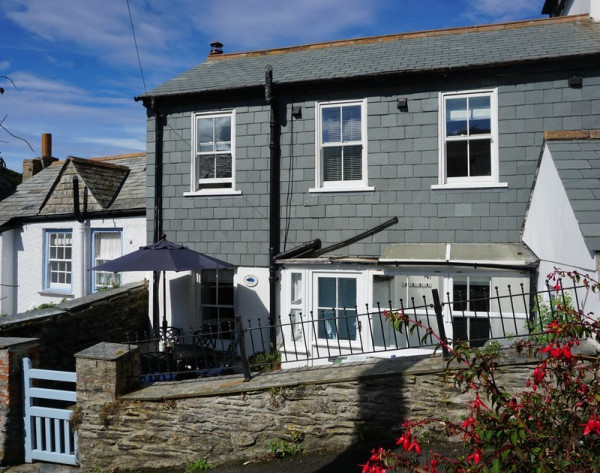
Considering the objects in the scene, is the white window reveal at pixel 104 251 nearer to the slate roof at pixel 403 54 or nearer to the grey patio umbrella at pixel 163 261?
the grey patio umbrella at pixel 163 261

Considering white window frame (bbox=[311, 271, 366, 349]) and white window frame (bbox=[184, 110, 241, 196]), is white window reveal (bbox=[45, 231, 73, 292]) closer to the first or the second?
white window frame (bbox=[184, 110, 241, 196])

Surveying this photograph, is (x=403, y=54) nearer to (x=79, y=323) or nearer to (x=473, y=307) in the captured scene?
(x=473, y=307)

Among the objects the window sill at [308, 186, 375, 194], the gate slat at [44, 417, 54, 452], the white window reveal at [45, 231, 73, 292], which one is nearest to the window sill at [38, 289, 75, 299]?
the white window reveal at [45, 231, 73, 292]

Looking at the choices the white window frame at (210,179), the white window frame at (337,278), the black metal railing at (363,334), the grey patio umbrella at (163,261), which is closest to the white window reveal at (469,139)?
the black metal railing at (363,334)

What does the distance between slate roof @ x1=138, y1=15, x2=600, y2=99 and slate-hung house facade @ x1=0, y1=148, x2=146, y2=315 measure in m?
3.57

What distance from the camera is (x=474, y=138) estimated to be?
9516 mm

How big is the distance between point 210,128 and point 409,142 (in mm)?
4239

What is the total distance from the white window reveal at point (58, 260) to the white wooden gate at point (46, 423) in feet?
23.7

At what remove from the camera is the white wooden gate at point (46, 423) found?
6.92 m

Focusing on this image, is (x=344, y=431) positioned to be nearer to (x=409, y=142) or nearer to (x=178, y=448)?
(x=178, y=448)

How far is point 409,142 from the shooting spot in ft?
32.3

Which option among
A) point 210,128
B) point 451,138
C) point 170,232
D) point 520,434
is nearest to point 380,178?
point 451,138

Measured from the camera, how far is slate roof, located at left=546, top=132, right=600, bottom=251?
5.59 m

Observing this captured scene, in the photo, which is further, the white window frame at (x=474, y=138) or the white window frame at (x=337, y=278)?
the white window frame at (x=337, y=278)
